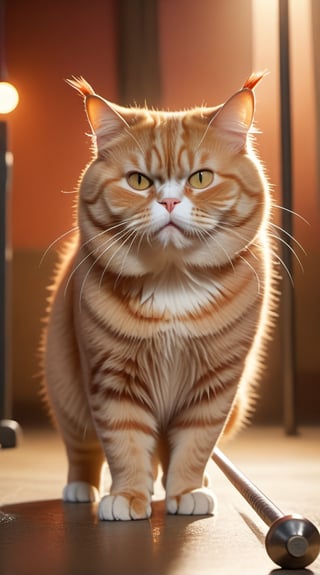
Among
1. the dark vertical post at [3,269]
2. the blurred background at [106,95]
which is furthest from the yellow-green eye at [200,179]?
the blurred background at [106,95]

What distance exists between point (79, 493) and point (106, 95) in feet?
7.24

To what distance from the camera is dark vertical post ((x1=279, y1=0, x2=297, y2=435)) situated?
2.89m

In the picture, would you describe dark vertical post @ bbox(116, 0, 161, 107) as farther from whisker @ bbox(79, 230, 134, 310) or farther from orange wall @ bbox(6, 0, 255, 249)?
whisker @ bbox(79, 230, 134, 310)

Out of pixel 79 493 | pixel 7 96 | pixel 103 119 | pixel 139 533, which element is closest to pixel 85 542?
pixel 139 533

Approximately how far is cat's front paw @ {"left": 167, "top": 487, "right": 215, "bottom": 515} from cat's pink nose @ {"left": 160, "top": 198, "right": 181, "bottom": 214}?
448mm

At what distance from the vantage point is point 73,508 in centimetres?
158

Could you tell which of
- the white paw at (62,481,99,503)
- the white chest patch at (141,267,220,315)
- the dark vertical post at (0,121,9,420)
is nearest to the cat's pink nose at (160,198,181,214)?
the white chest patch at (141,267,220,315)

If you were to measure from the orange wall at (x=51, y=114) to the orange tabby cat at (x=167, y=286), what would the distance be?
206cm

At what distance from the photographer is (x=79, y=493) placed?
5.41 ft

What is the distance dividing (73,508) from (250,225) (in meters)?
0.55

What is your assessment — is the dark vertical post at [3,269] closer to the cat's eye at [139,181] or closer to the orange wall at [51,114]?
the orange wall at [51,114]

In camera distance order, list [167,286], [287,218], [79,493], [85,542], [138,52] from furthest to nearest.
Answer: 1. [138,52]
2. [287,218]
3. [79,493]
4. [167,286]
5. [85,542]

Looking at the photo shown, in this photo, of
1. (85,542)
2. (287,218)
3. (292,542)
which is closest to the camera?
(292,542)

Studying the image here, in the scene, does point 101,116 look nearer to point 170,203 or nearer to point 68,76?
point 170,203
